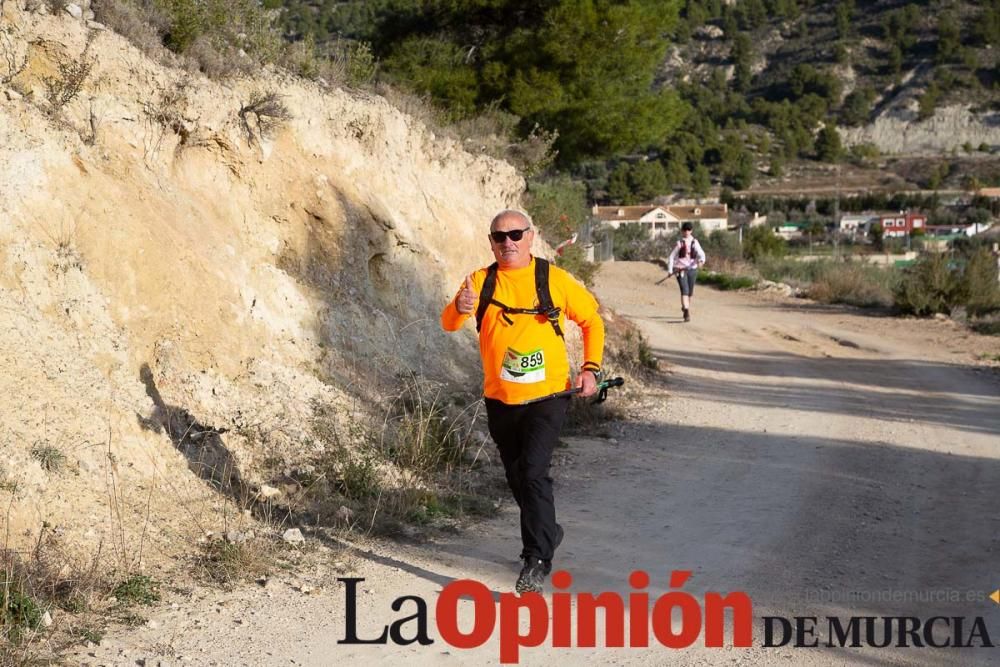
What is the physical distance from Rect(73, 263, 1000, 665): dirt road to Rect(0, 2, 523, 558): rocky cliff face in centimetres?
113

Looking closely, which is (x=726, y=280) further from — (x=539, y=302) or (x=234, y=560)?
(x=234, y=560)

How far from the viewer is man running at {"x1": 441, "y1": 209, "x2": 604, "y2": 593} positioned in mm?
5977

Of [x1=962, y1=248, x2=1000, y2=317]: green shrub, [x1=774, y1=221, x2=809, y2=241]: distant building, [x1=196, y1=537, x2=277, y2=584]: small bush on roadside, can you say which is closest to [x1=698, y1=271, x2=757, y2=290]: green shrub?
[x1=962, y1=248, x2=1000, y2=317]: green shrub

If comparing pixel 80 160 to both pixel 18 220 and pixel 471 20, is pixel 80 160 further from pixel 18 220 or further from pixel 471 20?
pixel 471 20

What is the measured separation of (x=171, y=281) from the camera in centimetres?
820

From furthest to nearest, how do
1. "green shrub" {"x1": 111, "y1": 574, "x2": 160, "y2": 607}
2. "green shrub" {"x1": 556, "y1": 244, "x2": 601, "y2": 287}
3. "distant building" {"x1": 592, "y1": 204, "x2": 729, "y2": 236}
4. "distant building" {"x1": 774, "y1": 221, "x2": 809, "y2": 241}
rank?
"distant building" {"x1": 774, "y1": 221, "x2": 809, "y2": 241}, "distant building" {"x1": 592, "y1": 204, "x2": 729, "y2": 236}, "green shrub" {"x1": 556, "y1": 244, "x2": 601, "y2": 287}, "green shrub" {"x1": 111, "y1": 574, "x2": 160, "y2": 607}

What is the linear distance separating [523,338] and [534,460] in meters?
0.66

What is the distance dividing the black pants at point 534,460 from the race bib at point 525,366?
5.7 inches

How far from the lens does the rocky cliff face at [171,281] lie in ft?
21.6

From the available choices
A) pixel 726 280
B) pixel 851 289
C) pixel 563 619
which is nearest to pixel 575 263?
pixel 851 289

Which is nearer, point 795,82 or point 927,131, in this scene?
point 927,131

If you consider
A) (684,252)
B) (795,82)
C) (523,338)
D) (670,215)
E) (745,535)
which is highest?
(795,82)

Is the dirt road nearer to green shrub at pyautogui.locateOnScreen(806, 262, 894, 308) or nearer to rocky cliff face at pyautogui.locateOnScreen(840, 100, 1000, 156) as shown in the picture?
green shrub at pyautogui.locateOnScreen(806, 262, 894, 308)

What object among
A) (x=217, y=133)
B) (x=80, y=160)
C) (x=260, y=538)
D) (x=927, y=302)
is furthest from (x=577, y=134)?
(x=260, y=538)
